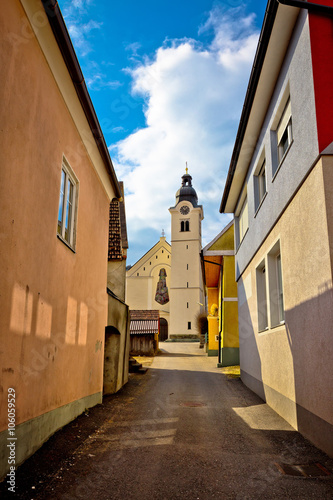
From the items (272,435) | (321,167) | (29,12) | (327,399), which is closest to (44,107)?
(29,12)

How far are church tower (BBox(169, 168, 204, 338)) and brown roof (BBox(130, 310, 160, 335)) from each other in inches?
777

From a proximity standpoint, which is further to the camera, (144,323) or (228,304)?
(144,323)

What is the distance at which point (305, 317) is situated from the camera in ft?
19.9

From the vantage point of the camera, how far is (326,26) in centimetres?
592

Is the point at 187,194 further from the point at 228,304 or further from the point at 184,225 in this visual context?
the point at 228,304

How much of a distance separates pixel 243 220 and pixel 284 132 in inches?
216

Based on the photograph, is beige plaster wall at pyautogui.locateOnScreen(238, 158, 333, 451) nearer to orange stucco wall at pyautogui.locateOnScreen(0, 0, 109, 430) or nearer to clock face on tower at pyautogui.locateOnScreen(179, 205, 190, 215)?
orange stucco wall at pyautogui.locateOnScreen(0, 0, 109, 430)

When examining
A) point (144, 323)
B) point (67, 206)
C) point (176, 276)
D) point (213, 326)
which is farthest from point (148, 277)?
point (67, 206)

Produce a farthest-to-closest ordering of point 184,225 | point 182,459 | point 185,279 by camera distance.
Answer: point 184,225
point 185,279
point 182,459

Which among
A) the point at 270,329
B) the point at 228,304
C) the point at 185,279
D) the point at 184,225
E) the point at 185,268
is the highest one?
the point at 184,225

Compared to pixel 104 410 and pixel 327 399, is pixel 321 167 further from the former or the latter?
pixel 104 410

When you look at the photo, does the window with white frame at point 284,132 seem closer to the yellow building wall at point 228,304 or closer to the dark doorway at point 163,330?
the yellow building wall at point 228,304

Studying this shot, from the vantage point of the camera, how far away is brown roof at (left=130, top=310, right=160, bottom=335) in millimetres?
27172

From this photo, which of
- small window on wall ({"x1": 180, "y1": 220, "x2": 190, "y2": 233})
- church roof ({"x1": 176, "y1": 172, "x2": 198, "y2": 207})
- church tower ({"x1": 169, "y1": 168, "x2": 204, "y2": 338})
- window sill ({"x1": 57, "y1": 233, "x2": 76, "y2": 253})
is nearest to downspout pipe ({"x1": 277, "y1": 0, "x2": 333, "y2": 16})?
window sill ({"x1": 57, "y1": 233, "x2": 76, "y2": 253})
